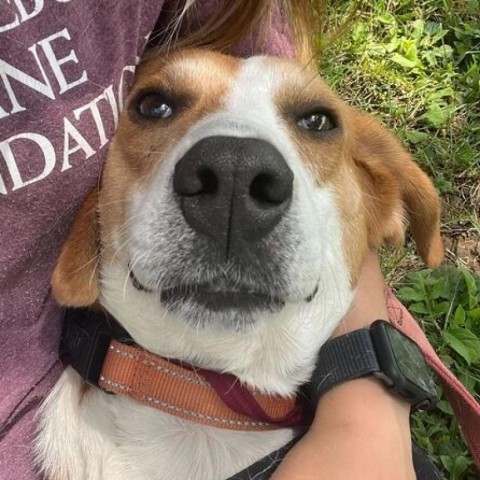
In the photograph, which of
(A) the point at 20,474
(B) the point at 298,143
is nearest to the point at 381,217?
(B) the point at 298,143

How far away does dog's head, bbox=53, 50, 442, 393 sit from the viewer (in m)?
1.81

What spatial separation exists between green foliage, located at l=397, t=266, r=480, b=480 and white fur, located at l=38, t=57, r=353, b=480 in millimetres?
1202

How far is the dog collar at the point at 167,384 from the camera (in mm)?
2098

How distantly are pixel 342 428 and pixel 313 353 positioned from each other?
11.2 inches

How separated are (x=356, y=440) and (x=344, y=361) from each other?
0.24 m

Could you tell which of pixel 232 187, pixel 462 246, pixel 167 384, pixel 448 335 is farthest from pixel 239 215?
pixel 462 246

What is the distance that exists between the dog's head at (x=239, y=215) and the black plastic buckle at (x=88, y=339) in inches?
2.0

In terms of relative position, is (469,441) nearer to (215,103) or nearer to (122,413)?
(122,413)

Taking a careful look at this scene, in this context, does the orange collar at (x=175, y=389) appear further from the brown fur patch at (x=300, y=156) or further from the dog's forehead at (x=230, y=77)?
the dog's forehead at (x=230, y=77)

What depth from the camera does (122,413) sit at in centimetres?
216

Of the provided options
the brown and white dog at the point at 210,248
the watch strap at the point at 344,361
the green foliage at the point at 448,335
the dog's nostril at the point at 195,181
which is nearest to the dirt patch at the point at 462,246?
the green foliage at the point at 448,335

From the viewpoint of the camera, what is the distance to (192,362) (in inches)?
85.7

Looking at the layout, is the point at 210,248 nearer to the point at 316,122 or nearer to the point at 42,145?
the point at 42,145

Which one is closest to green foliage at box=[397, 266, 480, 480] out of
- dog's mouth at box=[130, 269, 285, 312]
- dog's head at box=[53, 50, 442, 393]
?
dog's head at box=[53, 50, 442, 393]
